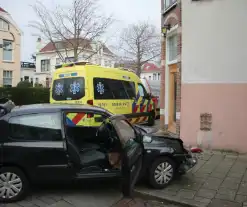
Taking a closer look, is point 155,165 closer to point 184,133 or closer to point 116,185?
point 116,185

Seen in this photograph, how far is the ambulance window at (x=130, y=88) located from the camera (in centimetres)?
1134

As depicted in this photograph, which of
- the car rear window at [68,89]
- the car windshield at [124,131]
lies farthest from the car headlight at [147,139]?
the car rear window at [68,89]

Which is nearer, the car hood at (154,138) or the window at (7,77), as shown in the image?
the car hood at (154,138)

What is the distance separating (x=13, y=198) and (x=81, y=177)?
3.55 ft

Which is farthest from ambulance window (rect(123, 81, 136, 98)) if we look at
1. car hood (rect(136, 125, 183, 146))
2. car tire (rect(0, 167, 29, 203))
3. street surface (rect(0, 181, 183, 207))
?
car tire (rect(0, 167, 29, 203))

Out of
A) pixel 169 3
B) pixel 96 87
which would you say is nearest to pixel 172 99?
pixel 96 87

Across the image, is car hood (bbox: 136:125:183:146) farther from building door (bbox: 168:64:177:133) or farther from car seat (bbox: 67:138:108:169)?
building door (bbox: 168:64:177:133)

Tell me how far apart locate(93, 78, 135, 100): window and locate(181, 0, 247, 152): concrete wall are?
272 cm

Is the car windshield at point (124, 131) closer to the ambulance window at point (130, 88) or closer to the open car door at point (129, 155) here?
the open car door at point (129, 155)

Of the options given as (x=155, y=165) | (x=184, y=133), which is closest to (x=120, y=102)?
(x=184, y=133)

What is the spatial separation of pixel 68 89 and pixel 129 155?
6.17m

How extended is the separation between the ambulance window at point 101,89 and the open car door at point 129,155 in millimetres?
4858

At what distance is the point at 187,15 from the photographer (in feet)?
28.2

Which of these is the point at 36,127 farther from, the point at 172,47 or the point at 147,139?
the point at 172,47
